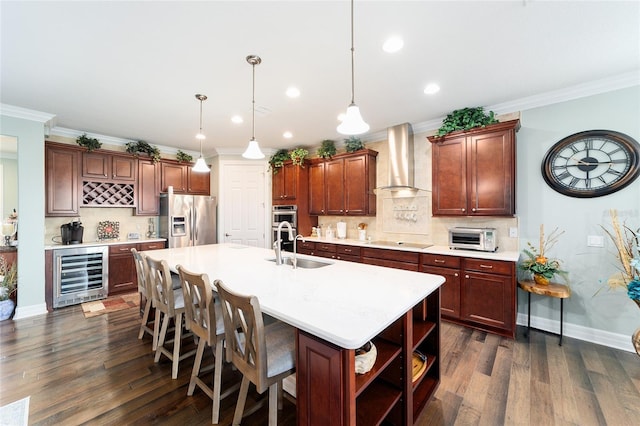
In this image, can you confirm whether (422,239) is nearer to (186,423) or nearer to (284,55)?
(284,55)

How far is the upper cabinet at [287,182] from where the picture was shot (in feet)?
16.7

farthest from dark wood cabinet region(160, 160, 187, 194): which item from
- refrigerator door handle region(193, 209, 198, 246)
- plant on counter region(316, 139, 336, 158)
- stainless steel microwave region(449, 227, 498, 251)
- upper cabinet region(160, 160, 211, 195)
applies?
stainless steel microwave region(449, 227, 498, 251)

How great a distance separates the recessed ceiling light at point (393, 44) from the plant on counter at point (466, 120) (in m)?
1.66

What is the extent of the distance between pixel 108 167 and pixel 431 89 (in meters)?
5.15

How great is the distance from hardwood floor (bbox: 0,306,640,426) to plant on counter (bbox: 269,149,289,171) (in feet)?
11.6

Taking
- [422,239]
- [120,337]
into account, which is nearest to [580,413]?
[422,239]

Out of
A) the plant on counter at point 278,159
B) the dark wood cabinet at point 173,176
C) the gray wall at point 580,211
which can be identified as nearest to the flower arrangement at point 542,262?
the gray wall at point 580,211

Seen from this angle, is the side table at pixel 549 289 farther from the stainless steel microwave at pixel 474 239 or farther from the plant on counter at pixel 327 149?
the plant on counter at pixel 327 149

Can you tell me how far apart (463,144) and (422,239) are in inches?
58.3

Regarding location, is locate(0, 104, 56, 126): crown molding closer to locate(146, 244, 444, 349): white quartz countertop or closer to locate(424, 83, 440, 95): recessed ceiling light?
locate(146, 244, 444, 349): white quartz countertop

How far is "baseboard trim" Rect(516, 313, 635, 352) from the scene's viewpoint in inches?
105

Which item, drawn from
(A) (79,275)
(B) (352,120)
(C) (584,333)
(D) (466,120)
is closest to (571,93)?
(D) (466,120)

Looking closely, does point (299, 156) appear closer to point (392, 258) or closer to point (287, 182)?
point (287, 182)

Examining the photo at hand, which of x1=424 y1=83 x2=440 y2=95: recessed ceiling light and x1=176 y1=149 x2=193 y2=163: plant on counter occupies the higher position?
x1=424 y1=83 x2=440 y2=95: recessed ceiling light
